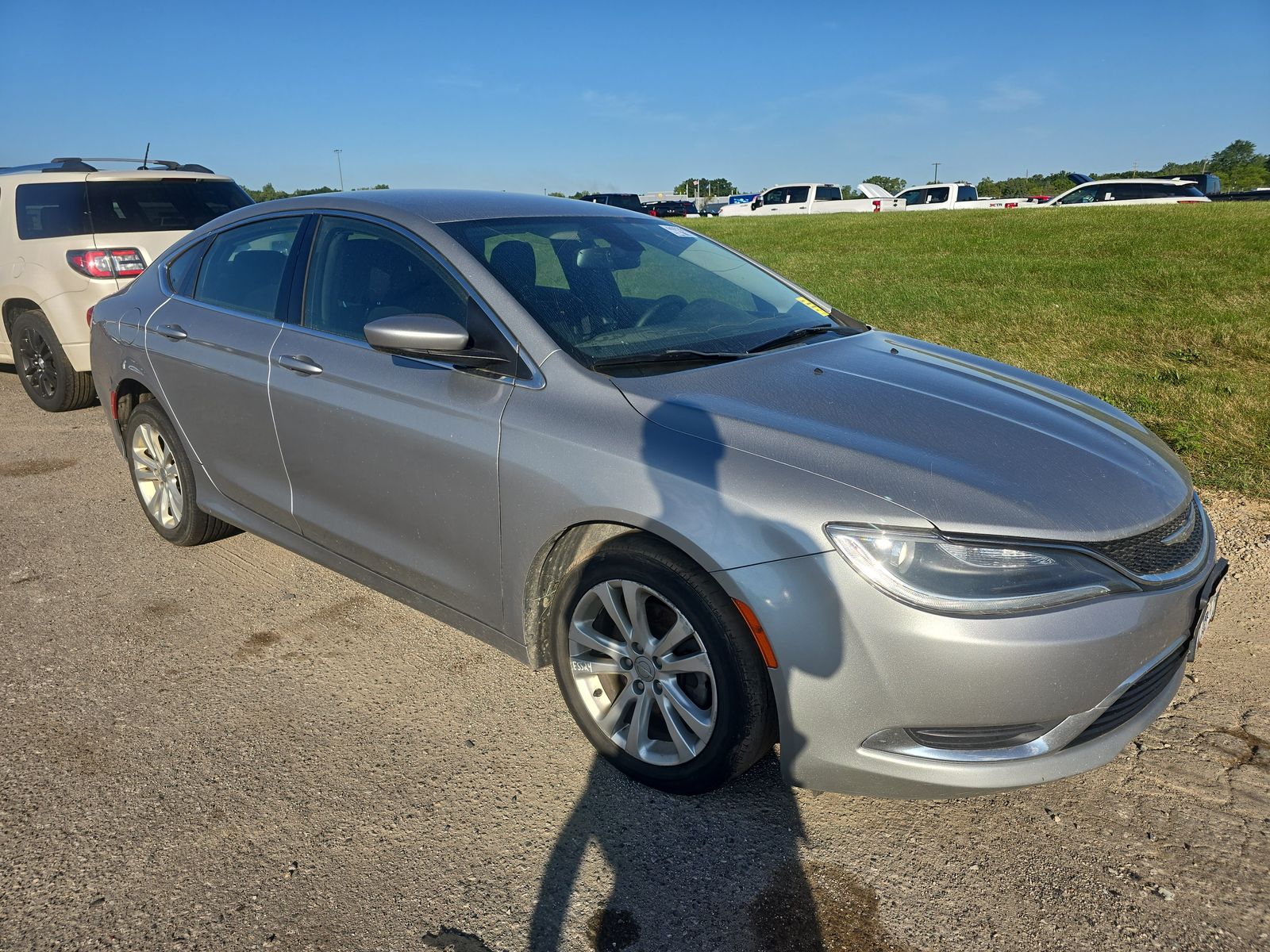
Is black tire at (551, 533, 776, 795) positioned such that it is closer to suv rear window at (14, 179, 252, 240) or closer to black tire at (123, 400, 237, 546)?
black tire at (123, 400, 237, 546)

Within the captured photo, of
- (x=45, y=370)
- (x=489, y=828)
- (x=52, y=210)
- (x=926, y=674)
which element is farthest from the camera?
(x=45, y=370)

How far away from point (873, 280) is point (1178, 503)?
10312mm

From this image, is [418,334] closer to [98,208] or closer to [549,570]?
[549,570]

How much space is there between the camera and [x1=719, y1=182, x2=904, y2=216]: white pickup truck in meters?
30.5

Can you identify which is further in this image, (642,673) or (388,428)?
(388,428)

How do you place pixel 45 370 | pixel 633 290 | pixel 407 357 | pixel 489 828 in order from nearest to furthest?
pixel 489 828, pixel 407 357, pixel 633 290, pixel 45 370

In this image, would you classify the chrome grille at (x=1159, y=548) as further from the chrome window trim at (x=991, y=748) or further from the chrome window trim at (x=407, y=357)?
the chrome window trim at (x=407, y=357)

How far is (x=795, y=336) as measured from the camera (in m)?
3.65

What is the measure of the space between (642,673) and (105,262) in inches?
255

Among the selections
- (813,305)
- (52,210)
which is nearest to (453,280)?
(813,305)

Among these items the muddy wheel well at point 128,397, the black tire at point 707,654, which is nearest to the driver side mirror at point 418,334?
the black tire at point 707,654

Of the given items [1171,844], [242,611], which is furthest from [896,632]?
[242,611]

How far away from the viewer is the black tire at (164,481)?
455 cm

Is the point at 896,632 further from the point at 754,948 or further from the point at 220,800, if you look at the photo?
the point at 220,800
